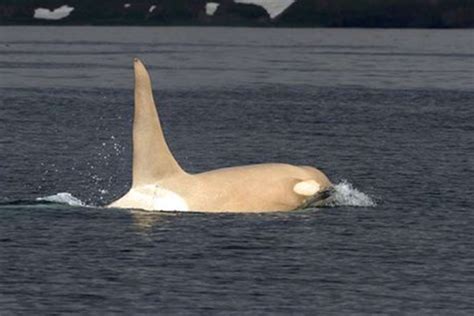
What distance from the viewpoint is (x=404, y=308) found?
32.3m

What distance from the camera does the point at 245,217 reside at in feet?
139

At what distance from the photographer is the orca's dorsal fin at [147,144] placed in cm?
4281

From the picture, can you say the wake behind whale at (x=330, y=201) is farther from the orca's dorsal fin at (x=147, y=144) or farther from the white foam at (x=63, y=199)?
the orca's dorsal fin at (x=147, y=144)

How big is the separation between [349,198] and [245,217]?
4.66 m

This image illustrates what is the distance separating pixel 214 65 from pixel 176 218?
110 metres

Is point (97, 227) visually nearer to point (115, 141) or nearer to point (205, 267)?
point (205, 267)

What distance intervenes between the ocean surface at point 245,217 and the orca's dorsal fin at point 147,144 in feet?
3.40

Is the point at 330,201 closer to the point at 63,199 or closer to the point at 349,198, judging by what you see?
the point at 349,198

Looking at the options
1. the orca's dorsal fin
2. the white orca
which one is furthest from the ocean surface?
the orca's dorsal fin

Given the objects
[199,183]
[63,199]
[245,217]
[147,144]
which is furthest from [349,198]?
[63,199]

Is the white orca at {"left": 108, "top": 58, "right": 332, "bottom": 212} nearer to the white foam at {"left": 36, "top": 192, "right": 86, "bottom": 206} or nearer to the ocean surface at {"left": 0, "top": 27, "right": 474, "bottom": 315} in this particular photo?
the ocean surface at {"left": 0, "top": 27, "right": 474, "bottom": 315}

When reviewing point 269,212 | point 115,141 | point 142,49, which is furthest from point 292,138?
point 142,49

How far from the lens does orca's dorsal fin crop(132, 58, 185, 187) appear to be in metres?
42.8

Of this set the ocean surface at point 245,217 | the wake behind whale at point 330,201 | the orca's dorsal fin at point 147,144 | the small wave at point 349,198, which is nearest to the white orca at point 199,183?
the orca's dorsal fin at point 147,144
